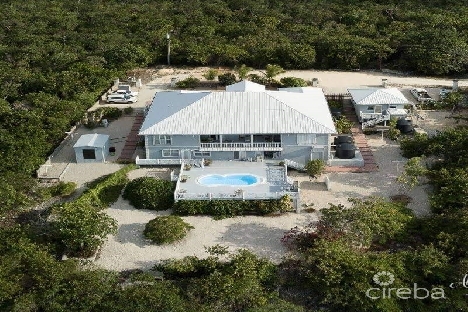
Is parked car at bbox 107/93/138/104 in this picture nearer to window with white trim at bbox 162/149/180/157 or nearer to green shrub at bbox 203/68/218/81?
green shrub at bbox 203/68/218/81

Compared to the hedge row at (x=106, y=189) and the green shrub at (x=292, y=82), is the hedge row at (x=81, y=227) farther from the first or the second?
the green shrub at (x=292, y=82)

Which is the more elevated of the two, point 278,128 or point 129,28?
point 129,28

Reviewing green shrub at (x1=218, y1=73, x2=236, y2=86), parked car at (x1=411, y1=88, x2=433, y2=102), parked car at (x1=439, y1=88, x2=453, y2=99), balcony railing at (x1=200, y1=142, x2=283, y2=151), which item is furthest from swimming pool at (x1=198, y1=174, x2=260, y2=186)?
parked car at (x1=439, y1=88, x2=453, y2=99)

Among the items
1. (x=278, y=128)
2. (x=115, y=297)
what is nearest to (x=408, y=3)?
(x=278, y=128)

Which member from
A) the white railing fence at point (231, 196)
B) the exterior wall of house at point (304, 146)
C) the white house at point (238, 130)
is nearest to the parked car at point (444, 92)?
the white house at point (238, 130)

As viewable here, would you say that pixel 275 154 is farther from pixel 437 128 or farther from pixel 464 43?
pixel 464 43
